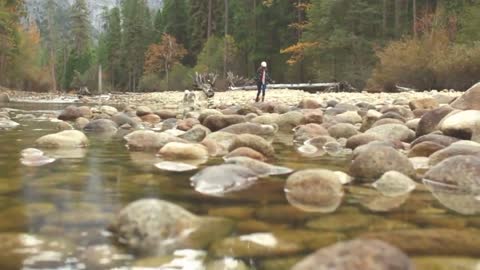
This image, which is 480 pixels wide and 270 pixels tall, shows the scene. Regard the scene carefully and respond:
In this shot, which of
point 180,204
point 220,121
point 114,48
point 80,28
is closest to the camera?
point 180,204

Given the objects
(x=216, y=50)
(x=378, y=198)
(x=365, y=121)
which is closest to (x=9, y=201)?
(x=378, y=198)

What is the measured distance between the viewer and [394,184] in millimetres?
3463

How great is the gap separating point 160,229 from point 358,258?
98 cm

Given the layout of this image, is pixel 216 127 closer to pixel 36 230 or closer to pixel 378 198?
pixel 378 198

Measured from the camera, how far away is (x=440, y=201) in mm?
3121

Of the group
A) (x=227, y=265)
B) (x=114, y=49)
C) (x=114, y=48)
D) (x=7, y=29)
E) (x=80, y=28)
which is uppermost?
(x=80, y=28)

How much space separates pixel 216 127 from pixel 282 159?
2516 mm

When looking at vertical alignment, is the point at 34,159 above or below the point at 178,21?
below

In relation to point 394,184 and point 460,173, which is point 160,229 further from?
point 460,173

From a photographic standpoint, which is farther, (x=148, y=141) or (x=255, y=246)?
(x=148, y=141)

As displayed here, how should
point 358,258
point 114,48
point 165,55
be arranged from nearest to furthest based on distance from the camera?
point 358,258
point 165,55
point 114,48

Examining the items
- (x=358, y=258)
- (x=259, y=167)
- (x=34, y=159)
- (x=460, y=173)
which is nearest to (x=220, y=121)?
(x=34, y=159)

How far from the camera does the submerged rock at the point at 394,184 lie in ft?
11.2

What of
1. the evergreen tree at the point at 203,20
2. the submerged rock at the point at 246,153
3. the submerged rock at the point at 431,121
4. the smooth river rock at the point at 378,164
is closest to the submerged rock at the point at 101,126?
the submerged rock at the point at 246,153
